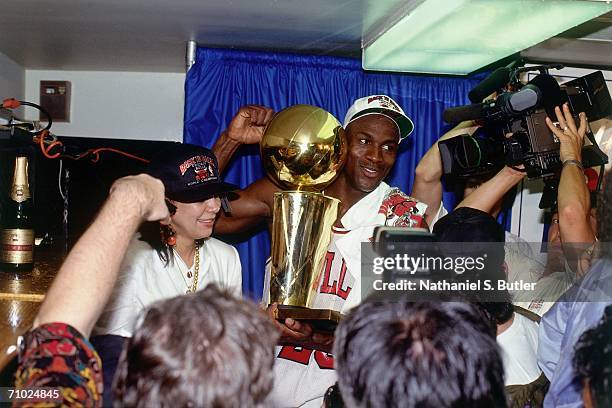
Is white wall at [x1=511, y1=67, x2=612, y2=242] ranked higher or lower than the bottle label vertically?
higher

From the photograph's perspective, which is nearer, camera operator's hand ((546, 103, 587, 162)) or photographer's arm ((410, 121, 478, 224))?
camera operator's hand ((546, 103, 587, 162))

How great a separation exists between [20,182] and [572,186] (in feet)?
6.87

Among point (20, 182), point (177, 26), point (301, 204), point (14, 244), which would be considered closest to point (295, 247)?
point (301, 204)

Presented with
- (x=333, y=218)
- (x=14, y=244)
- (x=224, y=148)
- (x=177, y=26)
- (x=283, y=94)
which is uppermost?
(x=177, y=26)

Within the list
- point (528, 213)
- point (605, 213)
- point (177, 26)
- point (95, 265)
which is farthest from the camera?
point (528, 213)

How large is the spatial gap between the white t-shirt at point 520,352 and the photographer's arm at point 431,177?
0.98m

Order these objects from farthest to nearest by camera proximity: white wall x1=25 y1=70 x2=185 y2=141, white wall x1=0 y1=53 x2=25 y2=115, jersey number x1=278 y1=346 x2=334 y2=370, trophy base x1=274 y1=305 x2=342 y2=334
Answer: white wall x1=25 y1=70 x2=185 y2=141, white wall x1=0 y1=53 x2=25 y2=115, jersey number x1=278 y1=346 x2=334 y2=370, trophy base x1=274 y1=305 x2=342 y2=334

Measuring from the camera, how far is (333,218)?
2434mm

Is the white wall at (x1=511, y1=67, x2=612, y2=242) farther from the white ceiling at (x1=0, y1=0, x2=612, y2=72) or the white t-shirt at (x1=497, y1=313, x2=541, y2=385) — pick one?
the white t-shirt at (x1=497, y1=313, x2=541, y2=385)

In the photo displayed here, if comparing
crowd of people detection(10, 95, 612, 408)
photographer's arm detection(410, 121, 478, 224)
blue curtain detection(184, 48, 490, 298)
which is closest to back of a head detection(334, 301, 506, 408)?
crowd of people detection(10, 95, 612, 408)

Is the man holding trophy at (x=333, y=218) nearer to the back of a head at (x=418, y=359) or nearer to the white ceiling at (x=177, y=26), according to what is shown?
the white ceiling at (x=177, y=26)

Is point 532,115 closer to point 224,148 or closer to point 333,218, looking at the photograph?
point 333,218

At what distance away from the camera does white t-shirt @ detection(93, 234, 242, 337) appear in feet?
6.99

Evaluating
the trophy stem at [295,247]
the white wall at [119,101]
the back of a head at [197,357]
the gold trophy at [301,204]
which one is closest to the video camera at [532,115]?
the gold trophy at [301,204]
